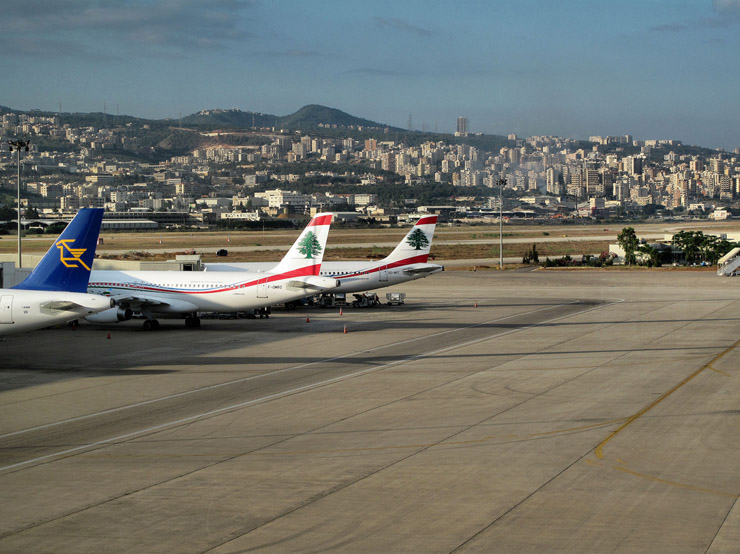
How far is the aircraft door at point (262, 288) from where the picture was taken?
49.2 m

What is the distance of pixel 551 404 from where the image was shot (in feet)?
95.9

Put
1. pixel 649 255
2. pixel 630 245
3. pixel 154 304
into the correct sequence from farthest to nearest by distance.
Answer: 1. pixel 630 245
2. pixel 649 255
3. pixel 154 304

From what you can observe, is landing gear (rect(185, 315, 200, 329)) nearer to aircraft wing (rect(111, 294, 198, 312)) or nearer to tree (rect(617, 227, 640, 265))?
aircraft wing (rect(111, 294, 198, 312))

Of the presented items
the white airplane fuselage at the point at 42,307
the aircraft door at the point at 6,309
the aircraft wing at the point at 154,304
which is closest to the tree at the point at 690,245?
the aircraft wing at the point at 154,304

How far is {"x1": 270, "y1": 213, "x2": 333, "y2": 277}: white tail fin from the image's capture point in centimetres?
4891

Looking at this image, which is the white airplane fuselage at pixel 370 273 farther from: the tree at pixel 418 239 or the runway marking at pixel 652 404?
the runway marking at pixel 652 404

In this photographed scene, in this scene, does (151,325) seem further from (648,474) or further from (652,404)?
(648,474)

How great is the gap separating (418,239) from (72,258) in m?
32.3

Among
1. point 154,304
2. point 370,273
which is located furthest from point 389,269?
point 154,304

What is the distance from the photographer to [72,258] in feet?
116

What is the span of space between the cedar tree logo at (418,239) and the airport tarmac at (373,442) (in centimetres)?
1483

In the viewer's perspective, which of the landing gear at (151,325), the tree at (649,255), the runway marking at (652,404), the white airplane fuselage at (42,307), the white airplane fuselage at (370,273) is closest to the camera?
the runway marking at (652,404)

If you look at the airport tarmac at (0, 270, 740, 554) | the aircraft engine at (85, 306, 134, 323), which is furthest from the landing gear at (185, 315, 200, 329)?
the aircraft engine at (85, 306, 134, 323)

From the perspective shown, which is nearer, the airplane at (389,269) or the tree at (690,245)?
the airplane at (389,269)
